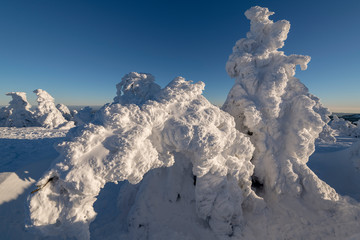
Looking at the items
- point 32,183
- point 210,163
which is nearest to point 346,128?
point 210,163

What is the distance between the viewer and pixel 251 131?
21.0 ft

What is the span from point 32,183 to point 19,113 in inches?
911

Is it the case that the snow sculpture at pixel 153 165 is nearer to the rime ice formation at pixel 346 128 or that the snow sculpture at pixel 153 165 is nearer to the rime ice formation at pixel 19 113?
the rime ice formation at pixel 19 113

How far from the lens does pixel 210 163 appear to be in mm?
4719

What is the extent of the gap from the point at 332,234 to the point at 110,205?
8478 mm

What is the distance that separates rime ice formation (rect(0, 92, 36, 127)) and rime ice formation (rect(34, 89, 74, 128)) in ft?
8.98

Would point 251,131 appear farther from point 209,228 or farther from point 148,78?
point 148,78

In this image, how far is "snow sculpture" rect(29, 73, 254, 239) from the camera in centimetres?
298

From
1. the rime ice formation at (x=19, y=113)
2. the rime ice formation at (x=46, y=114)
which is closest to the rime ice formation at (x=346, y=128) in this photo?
the rime ice formation at (x=46, y=114)

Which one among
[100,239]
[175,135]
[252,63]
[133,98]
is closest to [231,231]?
[175,135]

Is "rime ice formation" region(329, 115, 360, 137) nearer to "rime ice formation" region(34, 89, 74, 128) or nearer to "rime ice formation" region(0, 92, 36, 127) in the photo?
"rime ice formation" region(34, 89, 74, 128)

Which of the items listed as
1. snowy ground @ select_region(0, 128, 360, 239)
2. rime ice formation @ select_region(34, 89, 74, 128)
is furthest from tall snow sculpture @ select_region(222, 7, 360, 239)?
rime ice formation @ select_region(34, 89, 74, 128)

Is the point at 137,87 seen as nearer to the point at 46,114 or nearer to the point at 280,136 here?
the point at 280,136

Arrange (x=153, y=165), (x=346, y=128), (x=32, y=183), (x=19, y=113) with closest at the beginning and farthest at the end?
(x=153, y=165), (x=32, y=183), (x=19, y=113), (x=346, y=128)
